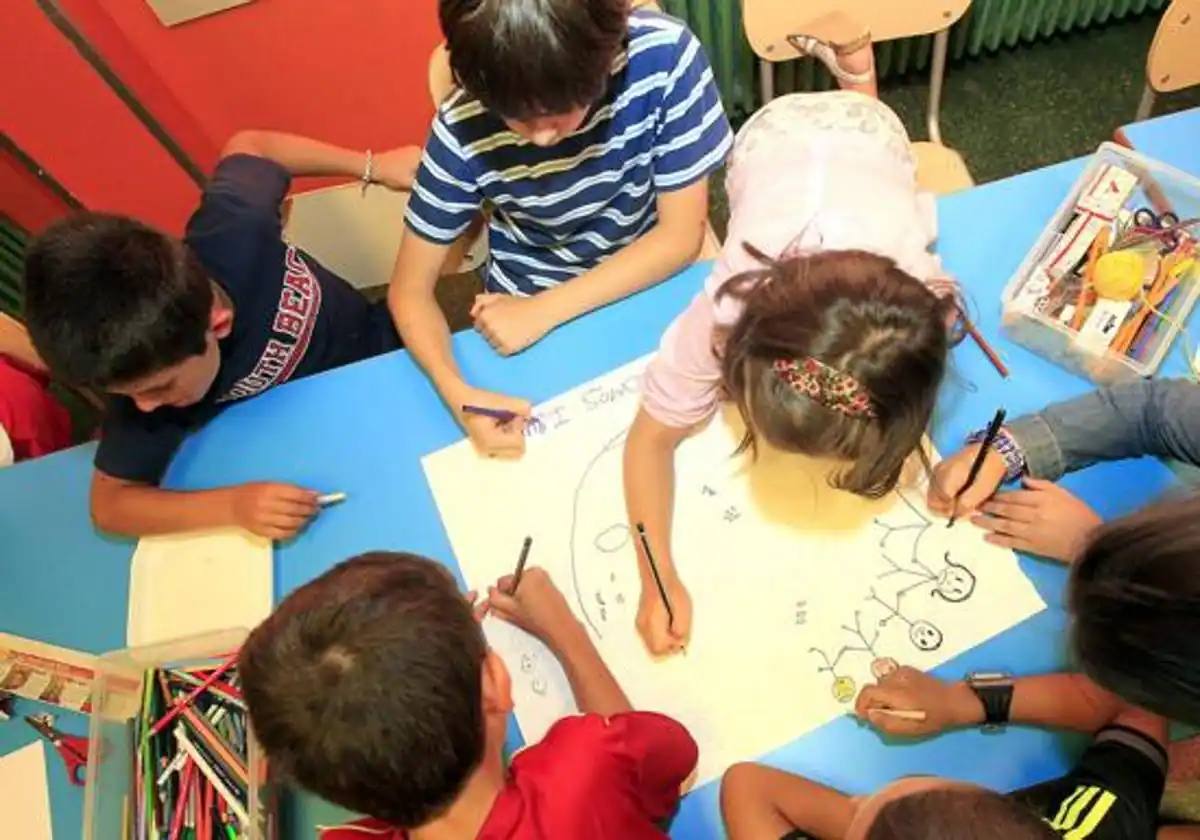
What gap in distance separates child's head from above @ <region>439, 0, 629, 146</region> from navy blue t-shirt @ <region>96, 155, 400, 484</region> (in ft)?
1.33

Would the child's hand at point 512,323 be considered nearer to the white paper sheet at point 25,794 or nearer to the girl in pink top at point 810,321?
the girl in pink top at point 810,321

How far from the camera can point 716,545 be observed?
0.98 m

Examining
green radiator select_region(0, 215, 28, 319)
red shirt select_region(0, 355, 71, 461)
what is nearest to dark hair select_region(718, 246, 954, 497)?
red shirt select_region(0, 355, 71, 461)

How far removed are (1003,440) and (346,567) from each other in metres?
0.62

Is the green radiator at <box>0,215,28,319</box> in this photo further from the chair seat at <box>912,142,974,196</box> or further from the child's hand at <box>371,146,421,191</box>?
the chair seat at <box>912,142,974,196</box>

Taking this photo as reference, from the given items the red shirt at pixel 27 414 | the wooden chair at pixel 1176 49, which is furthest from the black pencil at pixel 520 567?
the wooden chair at pixel 1176 49

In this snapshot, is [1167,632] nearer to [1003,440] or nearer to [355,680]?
[1003,440]

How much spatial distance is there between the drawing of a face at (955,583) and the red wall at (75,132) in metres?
1.44

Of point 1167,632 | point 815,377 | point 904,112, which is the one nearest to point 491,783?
point 815,377

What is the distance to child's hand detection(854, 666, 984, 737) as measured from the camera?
0.86 m

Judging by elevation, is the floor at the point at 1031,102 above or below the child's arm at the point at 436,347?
below

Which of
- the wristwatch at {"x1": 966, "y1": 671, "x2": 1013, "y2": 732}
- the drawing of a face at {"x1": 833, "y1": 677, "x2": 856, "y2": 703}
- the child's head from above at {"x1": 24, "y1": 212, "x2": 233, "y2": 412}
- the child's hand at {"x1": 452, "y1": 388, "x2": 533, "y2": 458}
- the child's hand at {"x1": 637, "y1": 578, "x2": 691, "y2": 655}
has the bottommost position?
the wristwatch at {"x1": 966, "y1": 671, "x2": 1013, "y2": 732}

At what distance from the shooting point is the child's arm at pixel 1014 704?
852mm

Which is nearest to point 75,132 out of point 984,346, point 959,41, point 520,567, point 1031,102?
point 520,567
